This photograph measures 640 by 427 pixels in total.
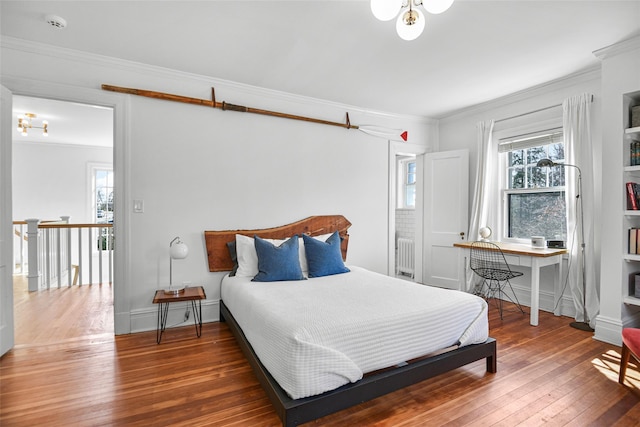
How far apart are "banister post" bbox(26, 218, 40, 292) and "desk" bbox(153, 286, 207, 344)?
274 cm

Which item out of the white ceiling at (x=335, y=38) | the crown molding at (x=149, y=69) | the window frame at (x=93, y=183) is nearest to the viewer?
the white ceiling at (x=335, y=38)

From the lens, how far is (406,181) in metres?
5.84

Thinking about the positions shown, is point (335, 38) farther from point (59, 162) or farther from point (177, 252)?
point (59, 162)

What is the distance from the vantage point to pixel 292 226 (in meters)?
3.86

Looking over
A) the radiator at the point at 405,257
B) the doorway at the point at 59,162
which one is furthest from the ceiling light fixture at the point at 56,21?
the radiator at the point at 405,257

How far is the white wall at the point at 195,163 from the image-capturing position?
117 inches

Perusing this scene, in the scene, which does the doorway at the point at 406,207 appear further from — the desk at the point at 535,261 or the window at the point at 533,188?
the desk at the point at 535,261

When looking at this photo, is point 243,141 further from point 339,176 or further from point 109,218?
point 109,218

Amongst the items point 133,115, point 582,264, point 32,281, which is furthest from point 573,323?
point 32,281

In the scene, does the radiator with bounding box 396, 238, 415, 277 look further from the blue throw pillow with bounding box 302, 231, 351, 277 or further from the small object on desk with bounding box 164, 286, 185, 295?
the small object on desk with bounding box 164, 286, 185, 295

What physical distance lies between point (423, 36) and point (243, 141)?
82.0 inches

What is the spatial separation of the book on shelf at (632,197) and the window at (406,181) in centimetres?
308

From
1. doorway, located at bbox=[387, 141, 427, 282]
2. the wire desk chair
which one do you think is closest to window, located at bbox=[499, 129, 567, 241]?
the wire desk chair

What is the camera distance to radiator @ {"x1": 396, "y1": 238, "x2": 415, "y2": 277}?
5.39 metres
